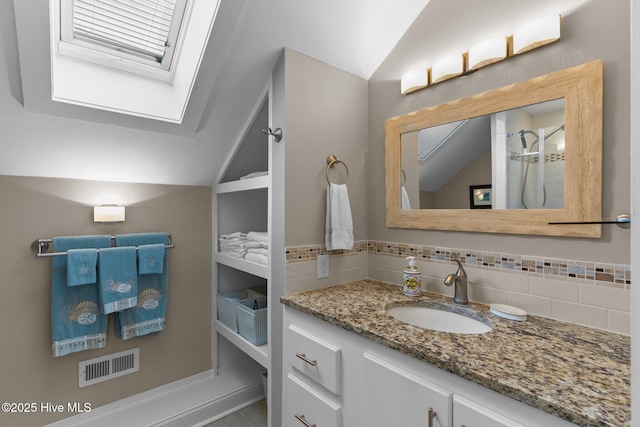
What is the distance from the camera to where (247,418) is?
78.0 inches

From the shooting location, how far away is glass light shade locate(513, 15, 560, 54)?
113 centimetres

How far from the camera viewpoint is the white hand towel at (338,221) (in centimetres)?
160

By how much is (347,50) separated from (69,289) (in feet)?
6.63

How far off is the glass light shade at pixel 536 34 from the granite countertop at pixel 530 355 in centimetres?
104

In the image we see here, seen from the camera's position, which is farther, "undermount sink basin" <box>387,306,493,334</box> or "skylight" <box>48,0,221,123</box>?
"skylight" <box>48,0,221,123</box>

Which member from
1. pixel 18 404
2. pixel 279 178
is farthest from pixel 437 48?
pixel 18 404

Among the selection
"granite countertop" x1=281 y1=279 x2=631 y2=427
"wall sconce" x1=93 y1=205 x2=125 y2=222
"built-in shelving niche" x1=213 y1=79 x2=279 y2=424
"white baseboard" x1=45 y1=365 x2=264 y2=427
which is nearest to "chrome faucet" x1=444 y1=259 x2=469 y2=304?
"granite countertop" x1=281 y1=279 x2=631 y2=427

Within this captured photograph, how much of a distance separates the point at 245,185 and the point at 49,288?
1213mm

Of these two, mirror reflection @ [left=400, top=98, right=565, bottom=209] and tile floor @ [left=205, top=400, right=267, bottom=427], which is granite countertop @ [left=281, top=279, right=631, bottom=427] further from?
tile floor @ [left=205, top=400, right=267, bottom=427]

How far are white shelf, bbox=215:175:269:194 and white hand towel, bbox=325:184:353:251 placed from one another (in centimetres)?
36

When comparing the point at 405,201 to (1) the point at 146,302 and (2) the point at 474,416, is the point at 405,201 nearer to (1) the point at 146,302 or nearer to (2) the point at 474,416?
(2) the point at 474,416

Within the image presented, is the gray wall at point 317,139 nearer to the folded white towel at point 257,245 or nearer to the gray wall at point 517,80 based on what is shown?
the gray wall at point 517,80

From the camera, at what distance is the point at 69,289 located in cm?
174

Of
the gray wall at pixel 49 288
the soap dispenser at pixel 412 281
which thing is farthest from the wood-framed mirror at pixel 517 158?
the gray wall at pixel 49 288
